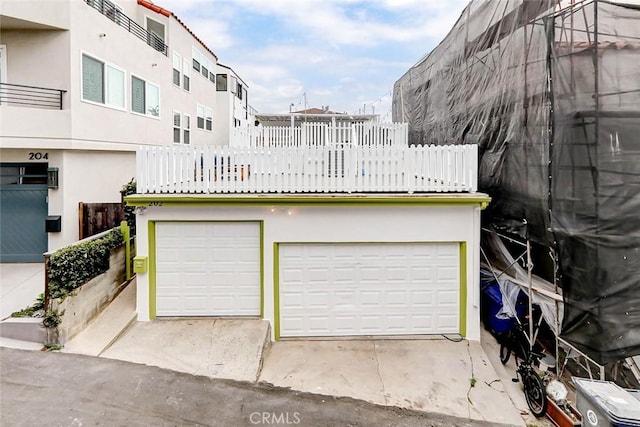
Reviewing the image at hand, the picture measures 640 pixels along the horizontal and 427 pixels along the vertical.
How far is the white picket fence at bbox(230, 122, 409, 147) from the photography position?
13328 mm

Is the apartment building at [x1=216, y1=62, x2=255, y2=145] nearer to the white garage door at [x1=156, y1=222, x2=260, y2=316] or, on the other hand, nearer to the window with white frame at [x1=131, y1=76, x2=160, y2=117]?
the window with white frame at [x1=131, y1=76, x2=160, y2=117]

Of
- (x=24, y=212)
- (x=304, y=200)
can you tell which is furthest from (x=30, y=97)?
(x=304, y=200)

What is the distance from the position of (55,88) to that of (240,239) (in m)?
6.13

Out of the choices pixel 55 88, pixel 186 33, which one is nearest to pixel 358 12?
pixel 186 33

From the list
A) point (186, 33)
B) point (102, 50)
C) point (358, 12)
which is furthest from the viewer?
point (186, 33)

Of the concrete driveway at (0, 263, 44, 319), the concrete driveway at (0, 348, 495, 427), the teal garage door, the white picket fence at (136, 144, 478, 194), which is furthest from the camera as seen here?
the teal garage door

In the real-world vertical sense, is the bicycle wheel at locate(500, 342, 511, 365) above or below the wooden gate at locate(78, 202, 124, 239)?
below

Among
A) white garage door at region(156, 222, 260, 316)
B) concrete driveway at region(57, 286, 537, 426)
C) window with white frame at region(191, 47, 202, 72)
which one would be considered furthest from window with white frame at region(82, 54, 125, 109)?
window with white frame at region(191, 47, 202, 72)

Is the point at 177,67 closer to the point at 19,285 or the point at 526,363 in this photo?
the point at 19,285

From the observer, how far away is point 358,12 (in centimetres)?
1293

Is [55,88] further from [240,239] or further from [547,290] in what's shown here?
[547,290]

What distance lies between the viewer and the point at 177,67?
15484mm

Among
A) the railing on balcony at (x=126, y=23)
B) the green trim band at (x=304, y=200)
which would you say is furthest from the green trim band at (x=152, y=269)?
the railing on balcony at (x=126, y=23)

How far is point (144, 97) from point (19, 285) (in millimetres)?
7085
